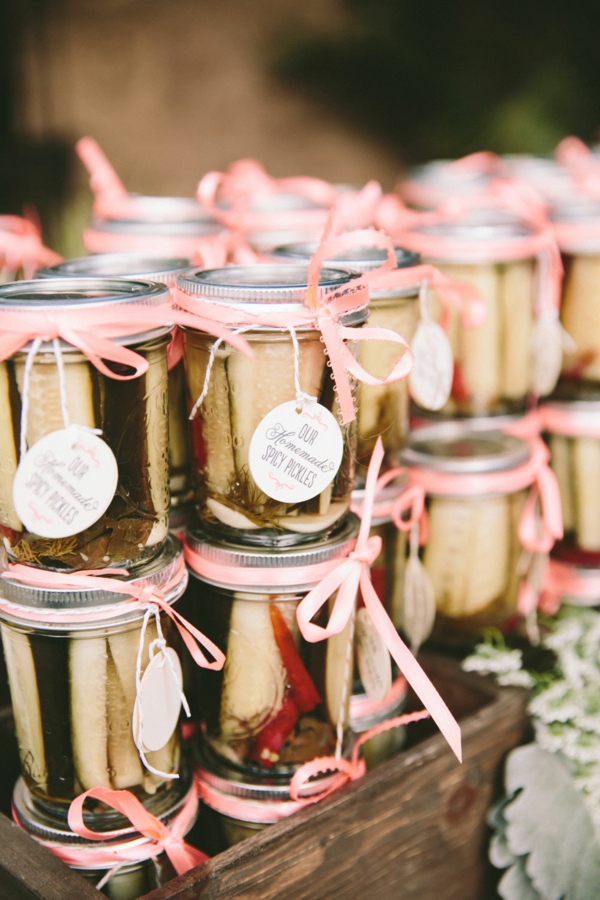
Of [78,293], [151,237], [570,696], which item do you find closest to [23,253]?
[151,237]

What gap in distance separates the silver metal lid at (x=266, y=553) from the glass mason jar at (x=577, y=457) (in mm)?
738

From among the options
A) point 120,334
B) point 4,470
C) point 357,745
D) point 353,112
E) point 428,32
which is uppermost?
point 428,32

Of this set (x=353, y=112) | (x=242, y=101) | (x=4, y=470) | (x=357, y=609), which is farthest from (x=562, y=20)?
(x=4, y=470)

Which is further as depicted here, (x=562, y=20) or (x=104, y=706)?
(x=562, y=20)

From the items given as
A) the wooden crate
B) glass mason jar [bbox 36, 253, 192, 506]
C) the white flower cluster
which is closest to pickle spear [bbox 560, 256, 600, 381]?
the white flower cluster

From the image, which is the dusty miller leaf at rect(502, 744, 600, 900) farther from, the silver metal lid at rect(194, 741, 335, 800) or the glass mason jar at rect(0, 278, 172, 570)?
the glass mason jar at rect(0, 278, 172, 570)

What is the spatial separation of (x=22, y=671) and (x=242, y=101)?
9.42ft

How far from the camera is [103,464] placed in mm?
791

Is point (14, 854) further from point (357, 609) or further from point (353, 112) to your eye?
point (353, 112)

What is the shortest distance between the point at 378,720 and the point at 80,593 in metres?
0.54

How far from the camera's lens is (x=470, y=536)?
1.38m

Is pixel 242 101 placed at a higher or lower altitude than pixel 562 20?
lower

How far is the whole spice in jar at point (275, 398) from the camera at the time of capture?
2.77 feet

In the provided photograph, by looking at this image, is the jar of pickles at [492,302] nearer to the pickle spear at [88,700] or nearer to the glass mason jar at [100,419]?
the glass mason jar at [100,419]
